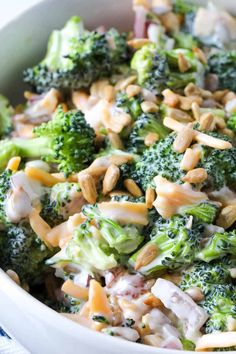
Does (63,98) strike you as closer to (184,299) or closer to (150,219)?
(150,219)

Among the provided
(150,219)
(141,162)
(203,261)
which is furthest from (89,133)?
(203,261)

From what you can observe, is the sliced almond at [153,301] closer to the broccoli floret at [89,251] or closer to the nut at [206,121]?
the broccoli floret at [89,251]

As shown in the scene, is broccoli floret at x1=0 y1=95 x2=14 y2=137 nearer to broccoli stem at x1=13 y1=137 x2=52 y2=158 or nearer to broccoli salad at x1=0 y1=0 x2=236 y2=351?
broccoli salad at x1=0 y1=0 x2=236 y2=351

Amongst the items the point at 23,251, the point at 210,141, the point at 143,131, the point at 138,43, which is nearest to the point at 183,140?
the point at 210,141

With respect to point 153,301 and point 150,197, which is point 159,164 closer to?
point 150,197

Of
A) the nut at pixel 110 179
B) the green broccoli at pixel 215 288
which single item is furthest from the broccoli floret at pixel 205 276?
the nut at pixel 110 179

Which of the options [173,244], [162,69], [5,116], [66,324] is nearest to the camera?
[66,324]

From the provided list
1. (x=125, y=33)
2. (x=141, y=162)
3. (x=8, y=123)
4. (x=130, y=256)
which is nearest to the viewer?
(x=130, y=256)
